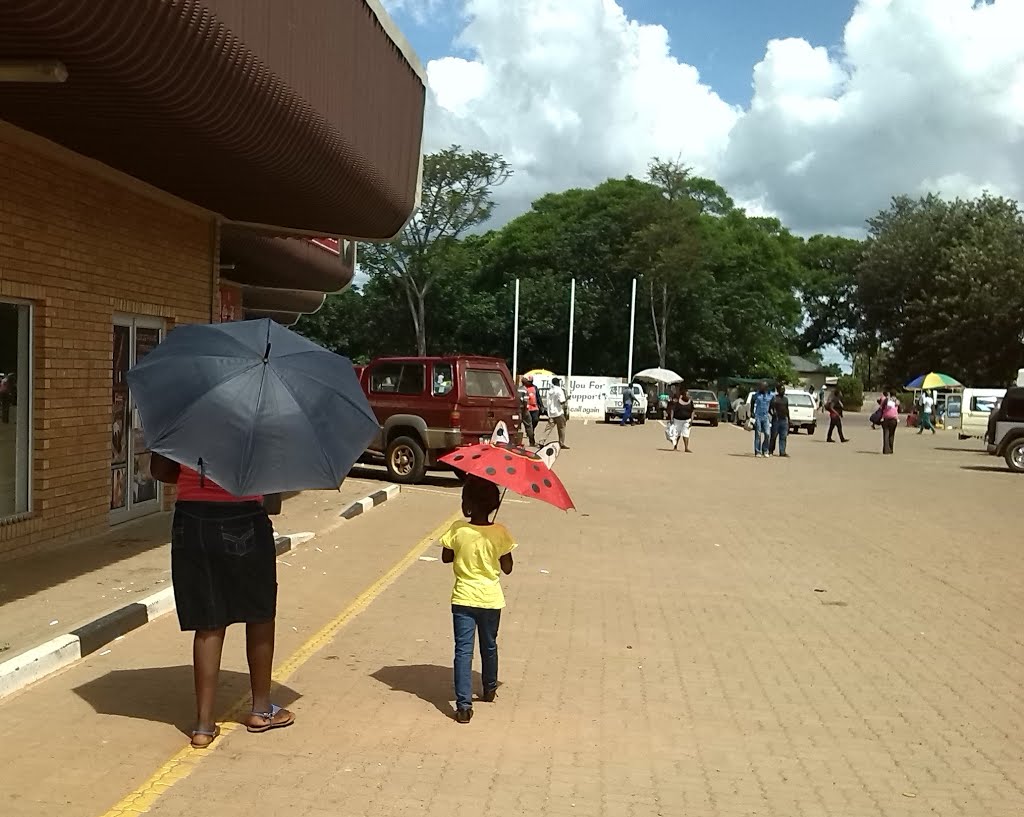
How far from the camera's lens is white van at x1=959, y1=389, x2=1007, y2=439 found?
3553cm

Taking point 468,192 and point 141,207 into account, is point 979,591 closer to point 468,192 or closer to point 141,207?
point 141,207

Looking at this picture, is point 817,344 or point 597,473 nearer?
point 597,473

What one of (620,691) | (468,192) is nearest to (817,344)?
(468,192)

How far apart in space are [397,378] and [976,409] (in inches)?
959

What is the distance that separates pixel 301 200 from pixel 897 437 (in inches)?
1319

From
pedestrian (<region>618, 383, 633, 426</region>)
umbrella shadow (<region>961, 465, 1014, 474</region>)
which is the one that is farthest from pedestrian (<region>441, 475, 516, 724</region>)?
pedestrian (<region>618, 383, 633, 426</region>)

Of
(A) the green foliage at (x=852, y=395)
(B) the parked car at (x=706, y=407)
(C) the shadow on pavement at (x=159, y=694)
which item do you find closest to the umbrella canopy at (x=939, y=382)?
(B) the parked car at (x=706, y=407)

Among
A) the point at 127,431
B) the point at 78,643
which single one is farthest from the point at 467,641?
the point at 127,431

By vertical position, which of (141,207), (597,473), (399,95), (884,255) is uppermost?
(884,255)

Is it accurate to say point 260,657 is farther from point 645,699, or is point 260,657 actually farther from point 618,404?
point 618,404

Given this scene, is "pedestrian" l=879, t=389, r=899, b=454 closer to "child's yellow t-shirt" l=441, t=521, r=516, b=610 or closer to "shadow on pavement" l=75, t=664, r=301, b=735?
"child's yellow t-shirt" l=441, t=521, r=516, b=610

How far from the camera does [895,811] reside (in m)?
4.67

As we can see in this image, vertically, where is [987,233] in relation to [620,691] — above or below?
above

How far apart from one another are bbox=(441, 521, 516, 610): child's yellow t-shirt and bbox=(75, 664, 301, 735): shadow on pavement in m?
1.14
